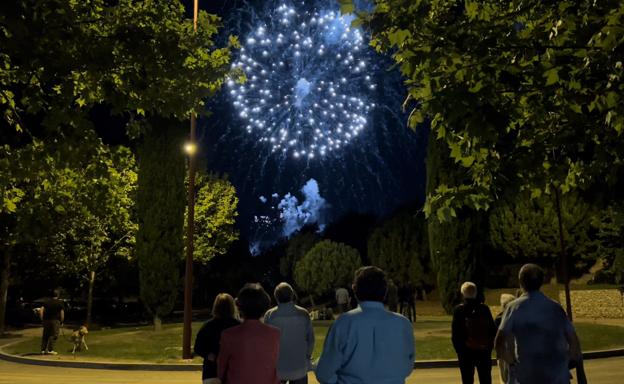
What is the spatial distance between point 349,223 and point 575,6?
76862 mm

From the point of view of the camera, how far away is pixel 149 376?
14828 millimetres

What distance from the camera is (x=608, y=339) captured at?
806 inches

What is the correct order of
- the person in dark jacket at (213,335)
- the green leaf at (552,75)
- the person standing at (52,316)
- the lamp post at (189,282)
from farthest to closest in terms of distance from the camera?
the person standing at (52,316)
the lamp post at (189,282)
the green leaf at (552,75)
the person in dark jacket at (213,335)

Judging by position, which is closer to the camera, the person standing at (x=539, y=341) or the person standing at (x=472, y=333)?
the person standing at (x=539, y=341)

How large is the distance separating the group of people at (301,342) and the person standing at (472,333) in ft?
7.72

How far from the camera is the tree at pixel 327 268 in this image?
5181cm

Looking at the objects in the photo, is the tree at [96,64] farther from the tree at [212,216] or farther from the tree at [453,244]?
the tree at [212,216]

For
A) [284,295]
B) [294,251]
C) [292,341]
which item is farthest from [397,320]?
[294,251]

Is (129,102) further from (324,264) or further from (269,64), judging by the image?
(324,264)

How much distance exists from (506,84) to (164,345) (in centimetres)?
1605

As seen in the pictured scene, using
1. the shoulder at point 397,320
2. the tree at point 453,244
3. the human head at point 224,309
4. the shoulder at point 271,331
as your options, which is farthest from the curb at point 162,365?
→ the shoulder at point 397,320

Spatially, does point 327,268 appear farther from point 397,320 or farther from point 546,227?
point 397,320

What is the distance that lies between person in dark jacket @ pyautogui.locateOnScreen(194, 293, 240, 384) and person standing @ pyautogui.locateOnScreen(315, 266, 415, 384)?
1859mm

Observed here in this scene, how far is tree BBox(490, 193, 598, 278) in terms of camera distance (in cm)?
4022
